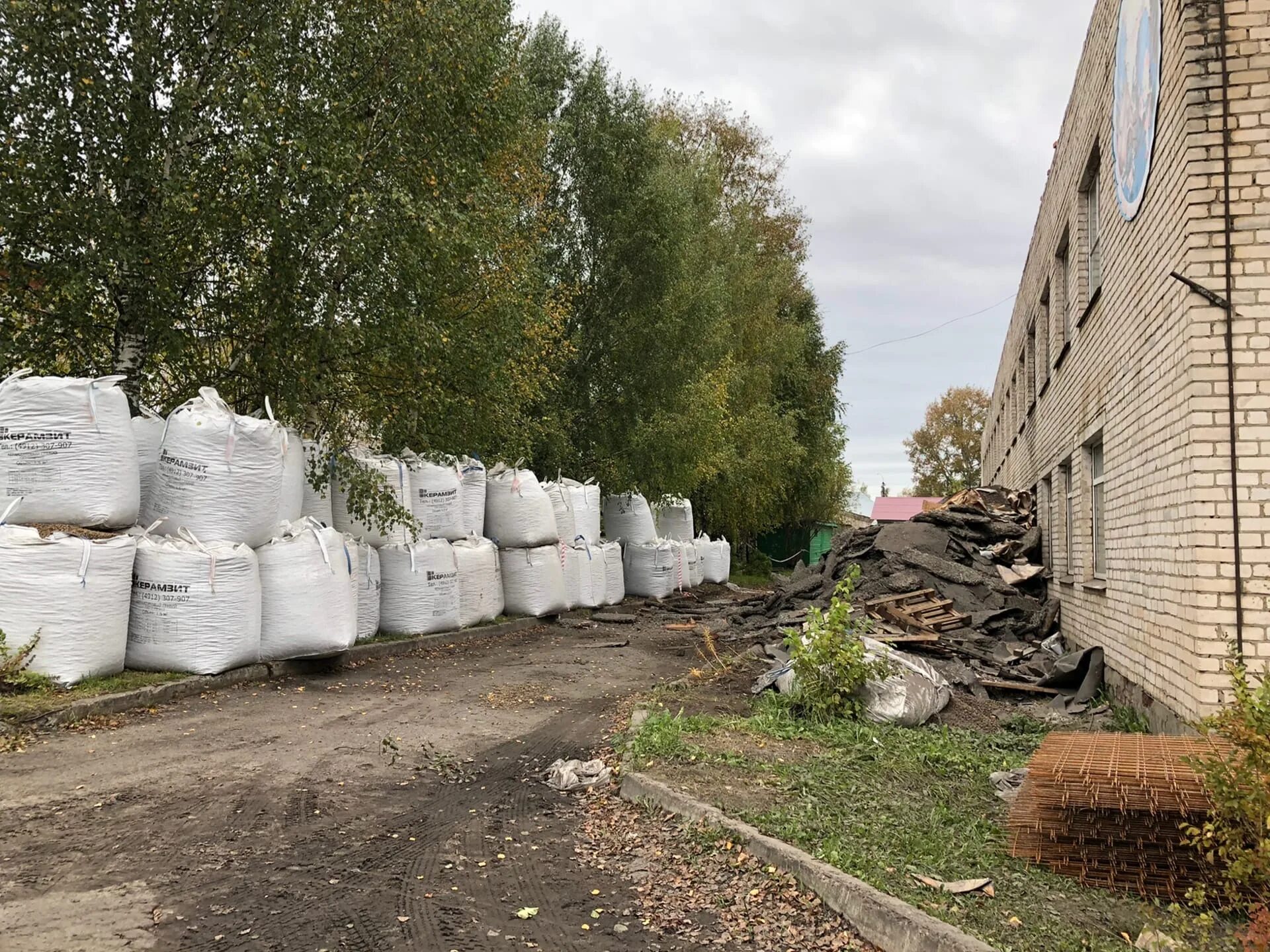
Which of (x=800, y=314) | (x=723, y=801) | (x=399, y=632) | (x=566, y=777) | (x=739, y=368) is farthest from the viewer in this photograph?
(x=800, y=314)

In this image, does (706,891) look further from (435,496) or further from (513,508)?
(513,508)

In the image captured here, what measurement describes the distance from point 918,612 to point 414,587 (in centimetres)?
565

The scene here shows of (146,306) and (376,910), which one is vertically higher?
(146,306)

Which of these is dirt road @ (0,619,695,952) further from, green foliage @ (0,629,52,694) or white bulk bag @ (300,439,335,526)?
white bulk bag @ (300,439,335,526)

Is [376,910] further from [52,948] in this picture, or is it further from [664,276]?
[664,276]

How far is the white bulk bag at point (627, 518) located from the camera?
1981 centimetres

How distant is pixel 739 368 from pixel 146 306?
18582 mm

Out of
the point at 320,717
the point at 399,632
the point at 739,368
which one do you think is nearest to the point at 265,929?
the point at 320,717

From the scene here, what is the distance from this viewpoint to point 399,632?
1104 cm

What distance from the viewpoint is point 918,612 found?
1053 cm

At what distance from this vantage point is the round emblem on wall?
6.06 m

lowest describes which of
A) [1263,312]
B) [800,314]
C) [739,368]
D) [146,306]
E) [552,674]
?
[552,674]

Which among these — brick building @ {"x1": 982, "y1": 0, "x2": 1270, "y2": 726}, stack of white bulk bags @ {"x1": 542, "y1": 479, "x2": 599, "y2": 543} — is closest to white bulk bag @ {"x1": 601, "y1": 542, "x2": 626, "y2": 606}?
stack of white bulk bags @ {"x1": 542, "y1": 479, "x2": 599, "y2": 543}

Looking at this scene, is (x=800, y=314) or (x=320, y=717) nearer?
(x=320, y=717)
